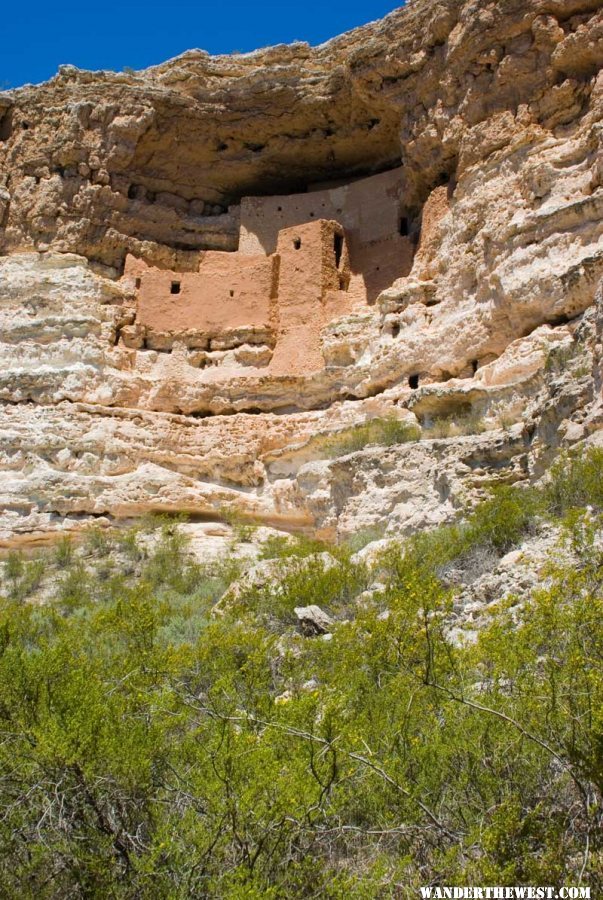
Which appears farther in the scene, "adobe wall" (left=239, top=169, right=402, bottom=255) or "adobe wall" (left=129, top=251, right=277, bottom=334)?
"adobe wall" (left=239, top=169, right=402, bottom=255)

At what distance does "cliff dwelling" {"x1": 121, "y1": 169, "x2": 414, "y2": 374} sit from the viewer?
14.9 meters

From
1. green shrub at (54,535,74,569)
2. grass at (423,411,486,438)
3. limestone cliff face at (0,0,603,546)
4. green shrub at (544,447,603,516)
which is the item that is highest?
limestone cliff face at (0,0,603,546)

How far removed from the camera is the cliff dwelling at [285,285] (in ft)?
Answer: 48.9

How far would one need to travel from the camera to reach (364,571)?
8086 millimetres

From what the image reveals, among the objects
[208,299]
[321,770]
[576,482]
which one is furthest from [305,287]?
[321,770]

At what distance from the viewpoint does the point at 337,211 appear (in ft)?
53.7

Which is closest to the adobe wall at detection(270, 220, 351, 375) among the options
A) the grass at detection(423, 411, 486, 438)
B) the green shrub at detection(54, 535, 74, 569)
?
the grass at detection(423, 411, 486, 438)

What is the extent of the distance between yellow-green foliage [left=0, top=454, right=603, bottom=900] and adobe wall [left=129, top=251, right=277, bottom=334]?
10.9 meters

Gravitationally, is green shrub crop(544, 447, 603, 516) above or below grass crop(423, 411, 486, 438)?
below

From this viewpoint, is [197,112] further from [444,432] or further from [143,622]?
[143,622]

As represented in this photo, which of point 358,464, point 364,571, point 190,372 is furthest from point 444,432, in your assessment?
point 190,372

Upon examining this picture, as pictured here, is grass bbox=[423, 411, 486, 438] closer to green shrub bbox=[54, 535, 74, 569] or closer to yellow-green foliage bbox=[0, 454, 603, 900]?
green shrub bbox=[54, 535, 74, 569]

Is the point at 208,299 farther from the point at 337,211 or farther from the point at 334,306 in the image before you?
the point at 337,211

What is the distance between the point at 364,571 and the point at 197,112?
11220 millimetres
